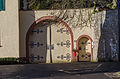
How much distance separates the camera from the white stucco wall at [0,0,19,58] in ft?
51.4

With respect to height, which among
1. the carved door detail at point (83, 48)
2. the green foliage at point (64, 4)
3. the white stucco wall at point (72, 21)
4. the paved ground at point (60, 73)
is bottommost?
the paved ground at point (60, 73)

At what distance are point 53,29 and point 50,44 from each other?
49.0 inches

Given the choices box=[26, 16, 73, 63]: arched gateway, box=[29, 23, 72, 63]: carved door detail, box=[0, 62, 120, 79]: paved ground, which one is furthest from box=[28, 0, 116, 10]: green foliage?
box=[0, 62, 120, 79]: paved ground

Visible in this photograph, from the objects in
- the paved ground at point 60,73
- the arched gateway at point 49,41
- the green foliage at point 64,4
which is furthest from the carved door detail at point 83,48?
the paved ground at point 60,73

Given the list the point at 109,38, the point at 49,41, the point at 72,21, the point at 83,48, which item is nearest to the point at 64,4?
the point at 72,21

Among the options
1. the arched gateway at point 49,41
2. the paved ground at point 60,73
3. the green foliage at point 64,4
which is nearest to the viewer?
the paved ground at point 60,73

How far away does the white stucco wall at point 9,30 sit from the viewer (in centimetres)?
1568

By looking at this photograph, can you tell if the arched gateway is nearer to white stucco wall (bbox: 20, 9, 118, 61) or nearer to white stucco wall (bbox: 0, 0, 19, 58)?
white stucco wall (bbox: 20, 9, 118, 61)

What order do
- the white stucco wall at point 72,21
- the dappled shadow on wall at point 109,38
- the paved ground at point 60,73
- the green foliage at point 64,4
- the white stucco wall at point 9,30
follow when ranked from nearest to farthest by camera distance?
the paved ground at point 60,73, the dappled shadow on wall at point 109,38, the white stucco wall at point 9,30, the white stucco wall at point 72,21, the green foliage at point 64,4

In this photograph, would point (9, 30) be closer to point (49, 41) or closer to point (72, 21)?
point (49, 41)

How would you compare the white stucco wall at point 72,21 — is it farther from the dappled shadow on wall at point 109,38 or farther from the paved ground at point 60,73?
the paved ground at point 60,73

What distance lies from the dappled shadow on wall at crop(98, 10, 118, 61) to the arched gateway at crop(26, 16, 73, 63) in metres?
2.74

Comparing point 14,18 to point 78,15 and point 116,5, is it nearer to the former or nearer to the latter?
point 78,15

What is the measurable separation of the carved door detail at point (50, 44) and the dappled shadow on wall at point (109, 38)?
2.80 m
